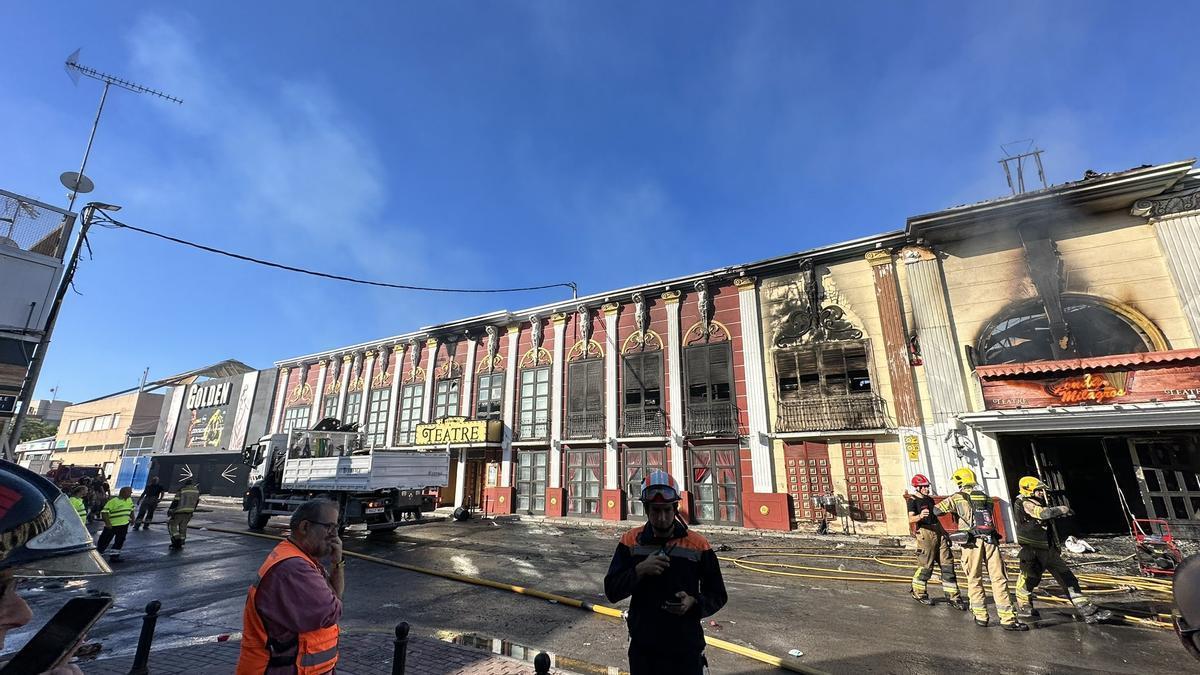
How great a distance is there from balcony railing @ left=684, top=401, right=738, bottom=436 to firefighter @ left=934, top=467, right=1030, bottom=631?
32.9 feet

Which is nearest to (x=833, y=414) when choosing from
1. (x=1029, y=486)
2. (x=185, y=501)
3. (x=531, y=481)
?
(x=1029, y=486)

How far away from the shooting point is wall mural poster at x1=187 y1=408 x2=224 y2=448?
34.1 m

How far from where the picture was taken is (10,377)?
35.8 ft

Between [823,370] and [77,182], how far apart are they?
19.8 m

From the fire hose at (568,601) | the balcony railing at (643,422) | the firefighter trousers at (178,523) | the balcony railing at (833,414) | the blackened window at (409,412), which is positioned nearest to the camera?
the fire hose at (568,601)

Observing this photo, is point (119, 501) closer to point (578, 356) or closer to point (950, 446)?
point (578, 356)

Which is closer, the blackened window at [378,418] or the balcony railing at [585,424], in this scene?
the balcony railing at [585,424]

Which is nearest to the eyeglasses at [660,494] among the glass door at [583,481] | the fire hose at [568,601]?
the fire hose at [568,601]

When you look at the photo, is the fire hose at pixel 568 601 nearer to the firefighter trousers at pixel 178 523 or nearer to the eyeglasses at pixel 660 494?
the eyeglasses at pixel 660 494

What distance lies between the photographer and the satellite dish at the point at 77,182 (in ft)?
32.2

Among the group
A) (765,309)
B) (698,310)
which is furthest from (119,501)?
(765,309)

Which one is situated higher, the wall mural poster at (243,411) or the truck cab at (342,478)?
the wall mural poster at (243,411)

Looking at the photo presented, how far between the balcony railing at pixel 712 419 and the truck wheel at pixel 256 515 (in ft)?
47.8

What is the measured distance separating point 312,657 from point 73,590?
33.3ft
